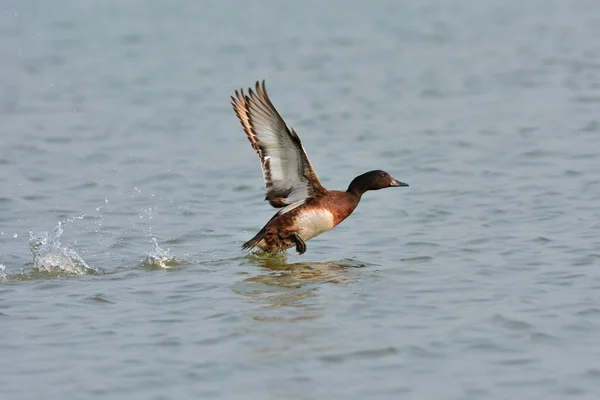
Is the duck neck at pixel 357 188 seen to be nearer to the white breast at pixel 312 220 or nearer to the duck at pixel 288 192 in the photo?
the duck at pixel 288 192

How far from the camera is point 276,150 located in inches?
332

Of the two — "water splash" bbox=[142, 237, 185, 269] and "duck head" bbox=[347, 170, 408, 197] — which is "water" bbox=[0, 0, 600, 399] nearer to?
"water splash" bbox=[142, 237, 185, 269]

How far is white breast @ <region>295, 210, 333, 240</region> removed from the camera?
864 centimetres

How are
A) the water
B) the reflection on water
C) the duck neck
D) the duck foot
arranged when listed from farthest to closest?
the duck neck
the duck foot
the reflection on water
the water

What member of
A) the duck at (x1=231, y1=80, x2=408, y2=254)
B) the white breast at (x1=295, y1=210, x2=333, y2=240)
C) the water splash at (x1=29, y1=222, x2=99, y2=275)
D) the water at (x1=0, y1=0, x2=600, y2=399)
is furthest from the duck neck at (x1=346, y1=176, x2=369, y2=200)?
the water splash at (x1=29, y1=222, x2=99, y2=275)

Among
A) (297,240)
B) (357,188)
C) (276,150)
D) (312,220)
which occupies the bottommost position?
(297,240)

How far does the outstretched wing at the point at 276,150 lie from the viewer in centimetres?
823

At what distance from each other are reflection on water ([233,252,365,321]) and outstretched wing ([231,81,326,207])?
50 centimetres

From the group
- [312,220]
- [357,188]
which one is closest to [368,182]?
[357,188]

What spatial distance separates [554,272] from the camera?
796 centimetres

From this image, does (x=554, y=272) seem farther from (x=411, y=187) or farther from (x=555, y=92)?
(x=555, y=92)

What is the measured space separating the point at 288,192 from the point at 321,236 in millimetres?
1221

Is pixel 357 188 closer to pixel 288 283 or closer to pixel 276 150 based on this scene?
pixel 276 150

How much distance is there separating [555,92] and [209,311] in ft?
30.6
